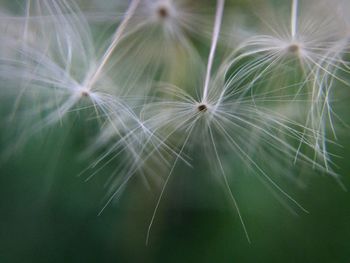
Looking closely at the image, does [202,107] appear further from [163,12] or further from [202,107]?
[163,12]

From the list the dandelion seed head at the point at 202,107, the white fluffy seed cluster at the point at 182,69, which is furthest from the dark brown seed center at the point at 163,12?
the dandelion seed head at the point at 202,107

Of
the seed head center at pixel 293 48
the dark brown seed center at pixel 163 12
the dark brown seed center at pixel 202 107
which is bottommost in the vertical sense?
the dark brown seed center at pixel 202 107

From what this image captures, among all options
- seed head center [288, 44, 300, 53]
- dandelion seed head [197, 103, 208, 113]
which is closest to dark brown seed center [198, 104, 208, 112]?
dandelion seed head [197, 103, 208, 113]

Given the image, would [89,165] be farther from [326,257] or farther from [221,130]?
[326,257]

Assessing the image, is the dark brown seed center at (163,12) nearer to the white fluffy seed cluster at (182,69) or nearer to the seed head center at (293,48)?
the white fluffy seed cluster at (182,69)

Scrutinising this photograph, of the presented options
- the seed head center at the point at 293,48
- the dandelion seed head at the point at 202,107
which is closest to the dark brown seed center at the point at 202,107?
the dandelion seed head at the point at 202,107

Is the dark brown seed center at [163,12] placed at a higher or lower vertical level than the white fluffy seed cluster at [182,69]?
higher

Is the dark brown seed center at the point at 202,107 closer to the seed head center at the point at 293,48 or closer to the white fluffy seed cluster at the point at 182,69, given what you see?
the white fluffy seed cluster at the point at 182,69

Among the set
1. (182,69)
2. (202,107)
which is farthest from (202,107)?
(182,69)

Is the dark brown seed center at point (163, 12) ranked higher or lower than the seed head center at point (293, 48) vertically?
higher
